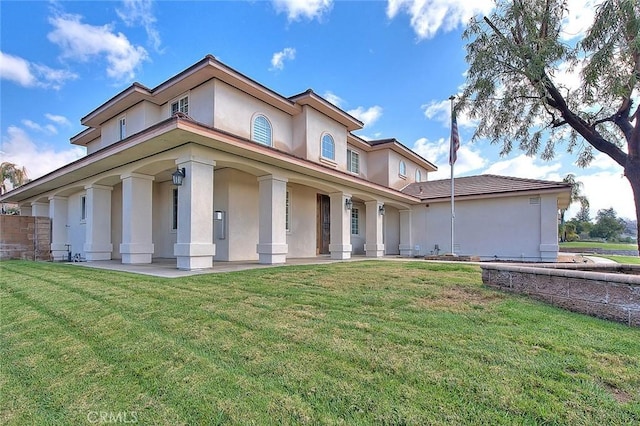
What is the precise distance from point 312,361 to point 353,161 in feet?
54.4

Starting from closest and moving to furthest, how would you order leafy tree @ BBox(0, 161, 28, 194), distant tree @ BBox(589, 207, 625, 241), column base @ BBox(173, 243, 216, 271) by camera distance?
column base @ BBox(173, 243, 216, 271) < leafy tree @ BBox(0, 161, 28, 194) < distant tree @ BBox(589, 207, 625, 241)

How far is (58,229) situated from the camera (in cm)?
1516

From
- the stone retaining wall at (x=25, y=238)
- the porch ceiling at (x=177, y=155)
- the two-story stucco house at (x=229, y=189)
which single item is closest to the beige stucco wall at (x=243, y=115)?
the two-story stucco house at (x=229, y=189)

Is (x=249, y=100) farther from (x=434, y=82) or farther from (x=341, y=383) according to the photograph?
(x=341, y=383)

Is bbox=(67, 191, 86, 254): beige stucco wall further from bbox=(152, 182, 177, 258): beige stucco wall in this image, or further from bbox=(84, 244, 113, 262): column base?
bbox=(152, 182, 177, 258): beige stucco wall

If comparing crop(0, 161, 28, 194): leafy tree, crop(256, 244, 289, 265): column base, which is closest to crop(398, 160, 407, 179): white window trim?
crop(256, 244, 289, 265): column base

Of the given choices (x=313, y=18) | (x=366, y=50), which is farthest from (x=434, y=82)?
(x=313, y=18)

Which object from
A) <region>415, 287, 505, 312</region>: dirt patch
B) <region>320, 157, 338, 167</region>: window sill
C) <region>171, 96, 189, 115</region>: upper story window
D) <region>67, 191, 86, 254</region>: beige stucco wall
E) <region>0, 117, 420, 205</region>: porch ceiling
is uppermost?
<region>171, 96, 189, 115</region>: upper story window

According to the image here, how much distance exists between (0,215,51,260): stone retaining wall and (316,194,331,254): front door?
1300 cm

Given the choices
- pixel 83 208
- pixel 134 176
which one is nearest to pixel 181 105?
pixel 134 176

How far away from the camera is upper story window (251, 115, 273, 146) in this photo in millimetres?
12266

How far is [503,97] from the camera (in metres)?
7.59

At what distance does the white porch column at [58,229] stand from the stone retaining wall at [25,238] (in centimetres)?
38

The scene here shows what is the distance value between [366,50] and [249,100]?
6379mm
